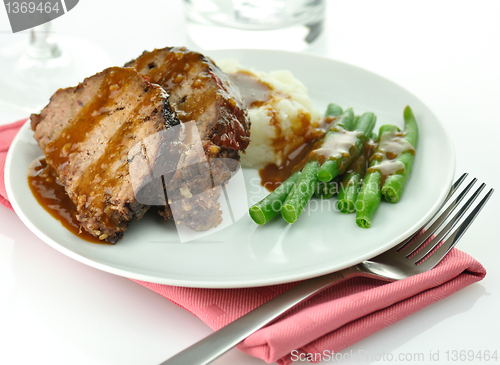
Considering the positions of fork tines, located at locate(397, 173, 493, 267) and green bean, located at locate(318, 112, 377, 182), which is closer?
fork tines, located at locate(397, 173, 493, 267)

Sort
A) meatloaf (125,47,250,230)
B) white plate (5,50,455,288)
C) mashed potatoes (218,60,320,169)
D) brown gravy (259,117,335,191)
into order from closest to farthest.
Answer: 1. white plate (5,50,455,288)
2. meatloaf (125,47,250,230)
3. brown gravy (259,117,335,191)
4. mashed potatoes (218,60,320,169)

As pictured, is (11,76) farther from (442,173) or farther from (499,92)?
(499,92)

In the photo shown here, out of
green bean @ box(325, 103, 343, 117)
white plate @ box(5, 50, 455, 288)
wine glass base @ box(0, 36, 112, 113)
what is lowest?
wine glass base @ box(0, 36, 112, 113)

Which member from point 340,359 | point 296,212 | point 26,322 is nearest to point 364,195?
point 296,212

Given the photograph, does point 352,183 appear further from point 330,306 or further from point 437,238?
point 330,306

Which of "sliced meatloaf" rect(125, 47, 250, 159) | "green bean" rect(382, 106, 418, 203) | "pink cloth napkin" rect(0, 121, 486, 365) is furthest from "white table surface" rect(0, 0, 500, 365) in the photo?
"sliced meatloaf" rect(125, 47, 250, 159)

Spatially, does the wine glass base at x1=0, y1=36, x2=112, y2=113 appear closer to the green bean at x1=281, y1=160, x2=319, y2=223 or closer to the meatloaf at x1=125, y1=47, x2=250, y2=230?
the meatloaf at x1=125, y1=47, x2=250, y2=230

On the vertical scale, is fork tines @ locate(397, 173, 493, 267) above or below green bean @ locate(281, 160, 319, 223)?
above
